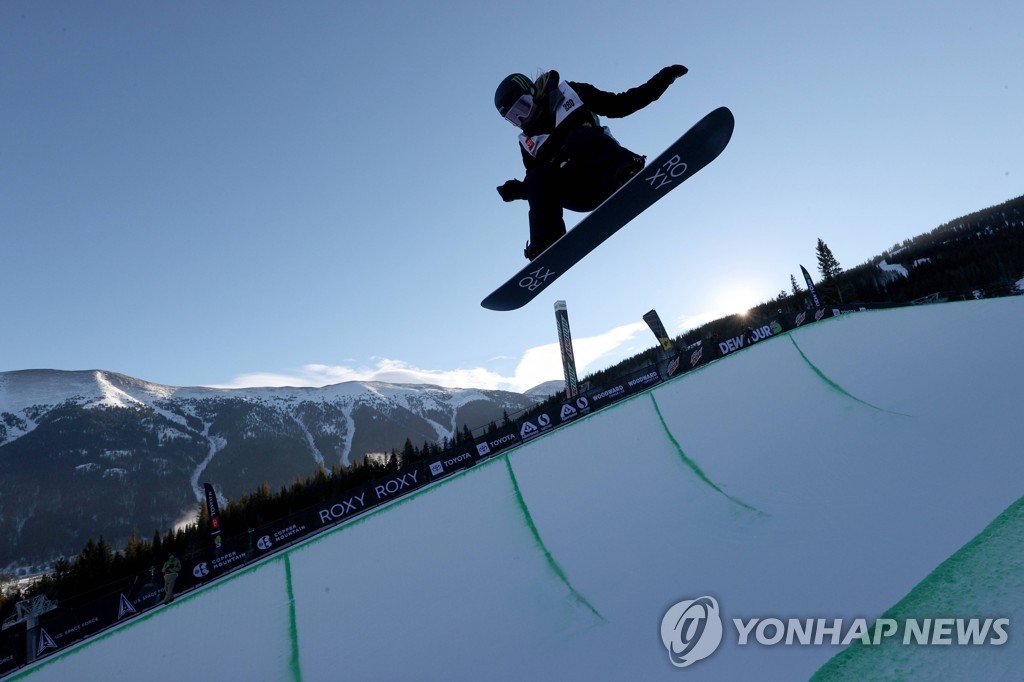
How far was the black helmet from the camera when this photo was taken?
3.93m

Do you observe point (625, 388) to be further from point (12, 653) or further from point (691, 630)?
point (12, 653)

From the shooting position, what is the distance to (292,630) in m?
4.91

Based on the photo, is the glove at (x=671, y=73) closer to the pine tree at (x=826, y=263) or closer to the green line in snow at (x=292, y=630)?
the green line in snow at (x=292, y=630)

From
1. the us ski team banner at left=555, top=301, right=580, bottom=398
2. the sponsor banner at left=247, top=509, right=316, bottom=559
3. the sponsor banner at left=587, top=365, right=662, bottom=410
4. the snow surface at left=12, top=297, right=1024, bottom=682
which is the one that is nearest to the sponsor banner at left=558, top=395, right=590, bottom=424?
the sponsor banner at left=587, top=365, right=662, bottom=410

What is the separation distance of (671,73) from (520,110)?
1247mm

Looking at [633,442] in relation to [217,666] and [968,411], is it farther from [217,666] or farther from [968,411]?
[217,666]

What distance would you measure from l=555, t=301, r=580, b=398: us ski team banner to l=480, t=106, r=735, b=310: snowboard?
68.0ft

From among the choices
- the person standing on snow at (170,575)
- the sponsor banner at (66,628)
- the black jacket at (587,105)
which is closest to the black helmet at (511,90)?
the black jacket at (587,105)

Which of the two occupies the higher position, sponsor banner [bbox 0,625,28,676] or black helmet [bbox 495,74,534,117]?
black helmet [bbox 495,74,534,117]

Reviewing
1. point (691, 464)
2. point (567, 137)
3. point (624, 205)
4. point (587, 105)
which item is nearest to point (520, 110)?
point (567, 137)

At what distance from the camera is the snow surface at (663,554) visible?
3.27m

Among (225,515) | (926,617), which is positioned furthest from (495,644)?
(225,515)

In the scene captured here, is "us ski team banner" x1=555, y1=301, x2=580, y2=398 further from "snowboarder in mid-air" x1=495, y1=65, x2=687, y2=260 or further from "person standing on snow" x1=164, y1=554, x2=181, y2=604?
"snowboarder in mid-air" x1=495, y1=65, x2=687, y2=260

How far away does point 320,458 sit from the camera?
143750mm
